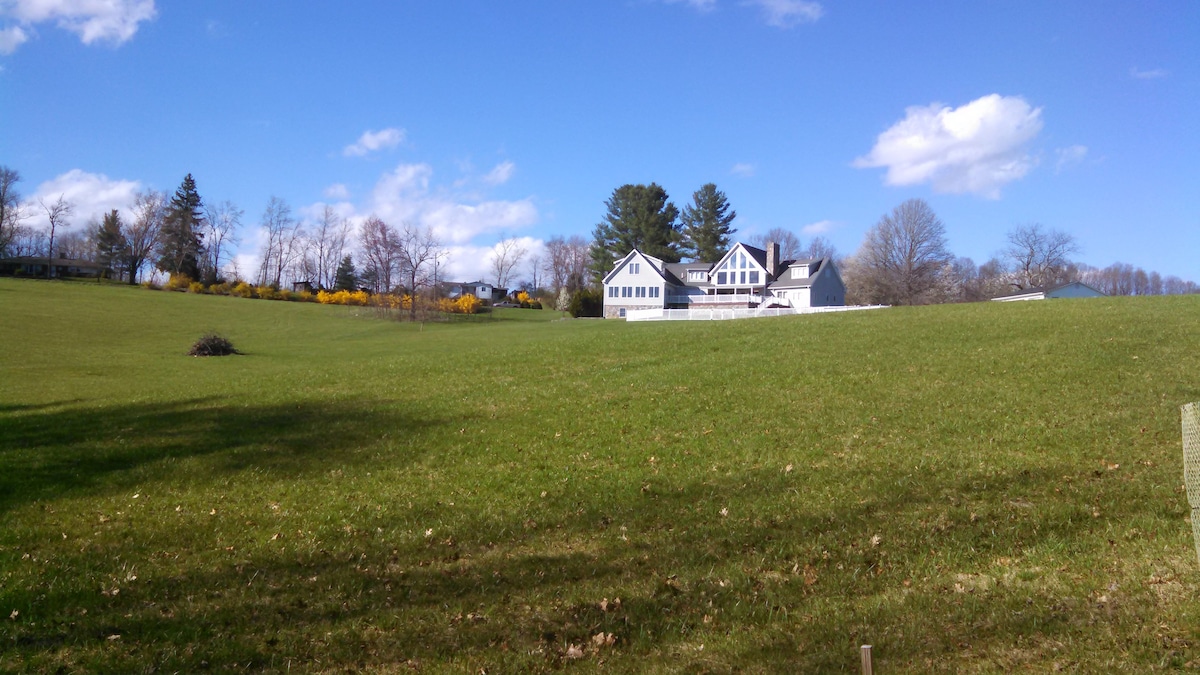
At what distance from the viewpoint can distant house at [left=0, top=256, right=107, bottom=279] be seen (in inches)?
3533

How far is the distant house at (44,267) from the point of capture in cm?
8975

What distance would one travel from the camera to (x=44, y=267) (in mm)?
93562

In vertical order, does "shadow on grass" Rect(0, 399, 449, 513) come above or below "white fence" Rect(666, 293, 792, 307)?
below

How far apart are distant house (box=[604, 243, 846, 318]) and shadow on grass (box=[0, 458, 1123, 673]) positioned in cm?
6515

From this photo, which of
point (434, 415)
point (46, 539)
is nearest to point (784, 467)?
point (434, 415)

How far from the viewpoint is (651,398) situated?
1532 cm

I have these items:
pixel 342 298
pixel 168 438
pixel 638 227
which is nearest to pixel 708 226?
pixel 638 227

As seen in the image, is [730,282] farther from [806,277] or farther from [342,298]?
[342,298]

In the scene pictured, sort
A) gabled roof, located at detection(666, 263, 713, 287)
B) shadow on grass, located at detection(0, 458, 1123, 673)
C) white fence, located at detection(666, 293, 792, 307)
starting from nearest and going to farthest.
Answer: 1. shadow on grass, located at detection(0, 458, 1123, 673)
2. white fence, located at detection(666, 293, 792, 307)
3. gabled roof, located at detection(666, 263, 713, 287)

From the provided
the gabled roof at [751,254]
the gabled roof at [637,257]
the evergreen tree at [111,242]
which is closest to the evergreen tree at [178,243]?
the evergreen tree at [111,242]

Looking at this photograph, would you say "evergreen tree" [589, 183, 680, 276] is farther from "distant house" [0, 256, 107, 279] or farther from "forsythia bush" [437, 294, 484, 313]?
"distant house" [0, 256, 107, 279]

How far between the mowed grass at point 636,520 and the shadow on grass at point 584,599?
0.03 metres

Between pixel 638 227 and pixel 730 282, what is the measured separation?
65.7 feet

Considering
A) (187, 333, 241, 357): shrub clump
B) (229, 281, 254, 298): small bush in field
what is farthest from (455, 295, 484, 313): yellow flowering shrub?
(187, 333, 241, 357): shrub clump
